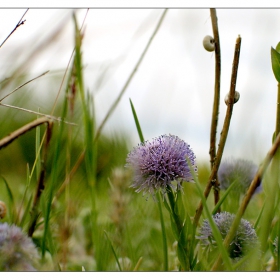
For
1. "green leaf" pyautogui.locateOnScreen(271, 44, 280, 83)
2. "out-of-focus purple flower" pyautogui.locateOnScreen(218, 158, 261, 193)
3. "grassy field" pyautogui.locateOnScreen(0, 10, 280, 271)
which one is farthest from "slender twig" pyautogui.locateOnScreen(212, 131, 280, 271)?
"out-of-focus purple flower" pyautogui.locateOnScreen(218, 158, 261, 193)

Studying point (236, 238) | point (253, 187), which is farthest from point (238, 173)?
point (253, 187)

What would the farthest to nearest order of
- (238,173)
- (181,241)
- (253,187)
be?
(238,173)
(181,241)
(253,187)

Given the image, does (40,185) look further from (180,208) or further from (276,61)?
(276,61)

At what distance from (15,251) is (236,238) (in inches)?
9.3

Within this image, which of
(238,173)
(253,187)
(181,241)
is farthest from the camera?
(238,173)

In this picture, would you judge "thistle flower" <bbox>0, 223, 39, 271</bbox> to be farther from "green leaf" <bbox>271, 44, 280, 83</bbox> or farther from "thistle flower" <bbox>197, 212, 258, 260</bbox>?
"green leaf" <bbox>271, 44, 280, 83</bbox>

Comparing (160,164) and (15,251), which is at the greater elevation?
(160,164)

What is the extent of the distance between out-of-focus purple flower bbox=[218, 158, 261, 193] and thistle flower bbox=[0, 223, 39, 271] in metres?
0.36

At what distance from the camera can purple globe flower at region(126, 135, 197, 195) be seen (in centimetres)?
47

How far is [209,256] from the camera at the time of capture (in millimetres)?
457

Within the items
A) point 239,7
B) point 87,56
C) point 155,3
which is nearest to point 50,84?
point 87,56

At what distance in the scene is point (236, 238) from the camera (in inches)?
17.9

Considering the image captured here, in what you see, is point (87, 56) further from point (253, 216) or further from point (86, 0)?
point (253, 216)
